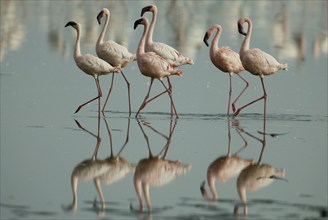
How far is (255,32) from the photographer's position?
23578 millimetres

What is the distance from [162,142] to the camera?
10.9 meters

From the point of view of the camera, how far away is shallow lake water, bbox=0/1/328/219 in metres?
8.15

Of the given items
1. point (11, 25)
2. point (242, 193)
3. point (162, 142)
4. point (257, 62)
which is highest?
point (11, 25)

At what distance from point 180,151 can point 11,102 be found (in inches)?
147

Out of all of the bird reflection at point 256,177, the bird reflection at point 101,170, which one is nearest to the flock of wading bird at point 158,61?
the bird reflection at point 101,170

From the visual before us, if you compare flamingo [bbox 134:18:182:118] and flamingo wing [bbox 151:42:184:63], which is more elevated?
flamingo wing [bbox 151:42:184:63]

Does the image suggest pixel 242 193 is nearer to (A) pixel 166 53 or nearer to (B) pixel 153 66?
(B) pixel 153 66

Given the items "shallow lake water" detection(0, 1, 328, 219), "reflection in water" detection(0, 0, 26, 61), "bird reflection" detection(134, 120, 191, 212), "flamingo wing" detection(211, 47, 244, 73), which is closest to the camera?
"shallow lake water" detection(0, 1, 328, 219)

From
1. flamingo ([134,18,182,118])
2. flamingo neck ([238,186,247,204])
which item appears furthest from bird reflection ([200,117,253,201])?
flamingo ([134,18,182,118])

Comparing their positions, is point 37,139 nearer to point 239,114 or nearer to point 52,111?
point 52,111

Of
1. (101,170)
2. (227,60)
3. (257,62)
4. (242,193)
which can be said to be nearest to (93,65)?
(227,60)

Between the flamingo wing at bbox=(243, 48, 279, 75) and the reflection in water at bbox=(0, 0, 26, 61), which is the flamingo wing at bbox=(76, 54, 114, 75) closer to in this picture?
the flamingo wing at bbox=(243, 48, 279, 75)

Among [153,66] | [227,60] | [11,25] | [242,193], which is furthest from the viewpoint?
[11,25]

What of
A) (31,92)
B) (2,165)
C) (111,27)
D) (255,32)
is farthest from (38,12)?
(2,165)
